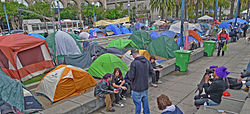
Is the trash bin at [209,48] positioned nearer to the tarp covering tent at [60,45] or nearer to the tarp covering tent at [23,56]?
the tarp covering tent at [60,45]

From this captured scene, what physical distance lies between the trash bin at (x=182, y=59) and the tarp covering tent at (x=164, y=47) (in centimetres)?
226

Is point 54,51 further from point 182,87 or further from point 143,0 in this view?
point 143,0

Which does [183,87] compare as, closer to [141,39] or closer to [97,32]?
[141,39]

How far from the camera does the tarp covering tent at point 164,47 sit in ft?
36.2

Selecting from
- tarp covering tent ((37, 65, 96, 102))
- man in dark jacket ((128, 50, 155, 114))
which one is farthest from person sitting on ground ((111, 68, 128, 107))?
tarp covering tent ((37, 65, 96, 102))

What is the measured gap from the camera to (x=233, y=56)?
11.4 meters

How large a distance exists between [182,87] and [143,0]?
6551 cm

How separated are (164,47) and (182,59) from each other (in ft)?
8.35

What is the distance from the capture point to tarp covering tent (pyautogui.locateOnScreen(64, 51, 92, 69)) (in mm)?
9689

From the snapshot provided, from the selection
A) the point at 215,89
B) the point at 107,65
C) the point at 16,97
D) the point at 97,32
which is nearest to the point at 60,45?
the point at 107,65

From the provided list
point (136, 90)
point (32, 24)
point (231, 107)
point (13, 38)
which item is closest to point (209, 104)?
point (231, 107)

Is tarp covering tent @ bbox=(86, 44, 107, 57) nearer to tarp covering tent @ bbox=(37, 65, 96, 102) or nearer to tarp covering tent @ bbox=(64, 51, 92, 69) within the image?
tarp covering tent @ bbox=(64, 51, 92, 69)

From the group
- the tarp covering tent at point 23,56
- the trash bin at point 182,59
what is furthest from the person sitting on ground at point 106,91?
the tarp covering tent at point 23,56

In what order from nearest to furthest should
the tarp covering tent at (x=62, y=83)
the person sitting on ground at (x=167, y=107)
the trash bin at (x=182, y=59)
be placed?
the person sitting on ground at (x=167, y=107)
the tarp covering tent at (x=62, y=83)
the trash bin at (x=182, y=59)
